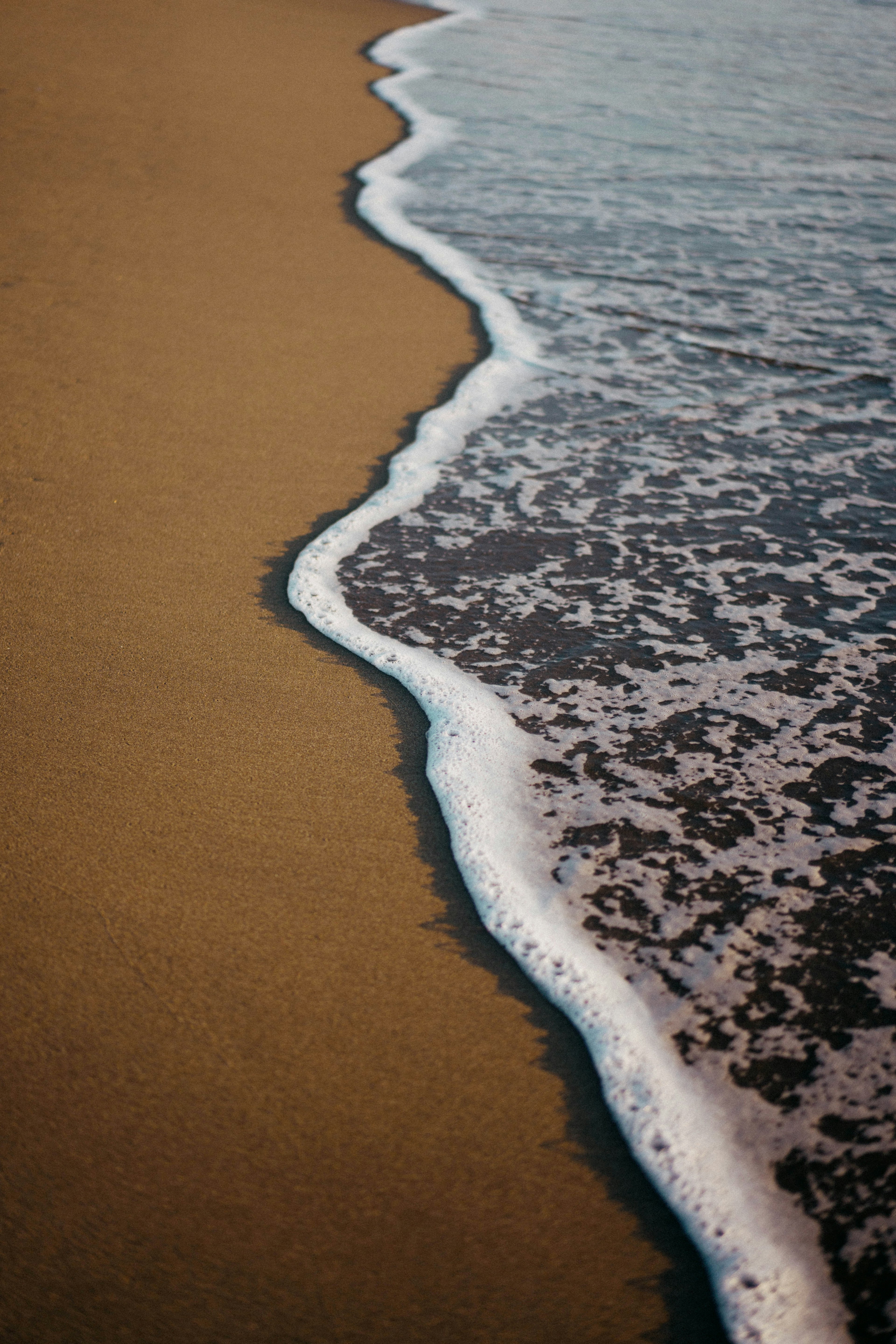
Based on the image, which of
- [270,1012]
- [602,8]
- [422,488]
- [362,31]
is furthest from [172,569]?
[602,8]

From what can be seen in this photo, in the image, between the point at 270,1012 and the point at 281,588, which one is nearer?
the point at 270,1012

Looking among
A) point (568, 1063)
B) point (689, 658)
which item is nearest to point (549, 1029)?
point (568, 1063)

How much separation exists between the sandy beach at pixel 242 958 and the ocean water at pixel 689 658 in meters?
0.13

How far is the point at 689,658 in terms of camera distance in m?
2.63

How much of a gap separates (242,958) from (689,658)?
1486mm

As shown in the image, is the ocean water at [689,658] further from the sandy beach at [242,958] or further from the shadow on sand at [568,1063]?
the sandy beach at [242,958]

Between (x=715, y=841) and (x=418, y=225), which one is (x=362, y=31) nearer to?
(x=418, y=225)

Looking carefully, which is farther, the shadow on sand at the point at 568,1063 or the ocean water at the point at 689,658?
the ocean water at the point at 689,658

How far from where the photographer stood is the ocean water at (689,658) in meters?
1.57

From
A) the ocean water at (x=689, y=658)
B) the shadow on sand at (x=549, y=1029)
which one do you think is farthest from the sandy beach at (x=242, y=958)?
the ocean water at (x=689, y=658)

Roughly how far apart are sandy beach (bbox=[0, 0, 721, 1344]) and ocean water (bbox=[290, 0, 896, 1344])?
132 millimetres

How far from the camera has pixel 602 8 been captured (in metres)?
13.4

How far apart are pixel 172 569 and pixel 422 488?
985 mm

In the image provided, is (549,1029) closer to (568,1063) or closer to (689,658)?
(568,1063)
